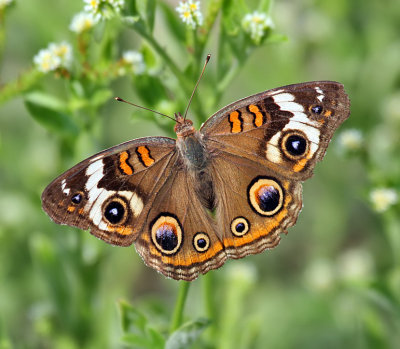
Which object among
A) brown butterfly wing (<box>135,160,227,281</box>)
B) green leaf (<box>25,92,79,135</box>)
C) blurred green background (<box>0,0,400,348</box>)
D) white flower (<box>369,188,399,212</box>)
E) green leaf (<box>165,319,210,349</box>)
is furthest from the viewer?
blurred green background (<box>0,0,400,348</box>)

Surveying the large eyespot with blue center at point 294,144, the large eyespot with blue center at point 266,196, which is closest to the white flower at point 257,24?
the large eyespot with blue center at point 294,144

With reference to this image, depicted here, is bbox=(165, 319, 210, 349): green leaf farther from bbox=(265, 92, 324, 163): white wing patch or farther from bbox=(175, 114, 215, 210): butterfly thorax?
bbox=(265, 92, 324, 163): white wing patch

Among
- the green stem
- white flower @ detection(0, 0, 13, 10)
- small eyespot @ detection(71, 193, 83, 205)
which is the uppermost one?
white flower @ detection(0, 0, 13, 10)

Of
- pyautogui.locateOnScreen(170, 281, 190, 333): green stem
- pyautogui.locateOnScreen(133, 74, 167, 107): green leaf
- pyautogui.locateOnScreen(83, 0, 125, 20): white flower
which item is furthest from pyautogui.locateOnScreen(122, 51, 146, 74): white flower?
pyautogui.locateOnScreen(170, 281, 190, 333): green stem

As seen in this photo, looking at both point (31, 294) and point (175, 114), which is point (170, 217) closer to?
point (175, 114)

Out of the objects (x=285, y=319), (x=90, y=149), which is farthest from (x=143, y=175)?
(x=285, y=319)

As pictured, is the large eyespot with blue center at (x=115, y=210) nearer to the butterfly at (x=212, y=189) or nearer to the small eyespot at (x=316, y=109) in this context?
the butterfly at (x=212, y=189)

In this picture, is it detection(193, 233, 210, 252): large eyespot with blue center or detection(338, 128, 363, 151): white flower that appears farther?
detection(338, 128, 363, 151): white flower
